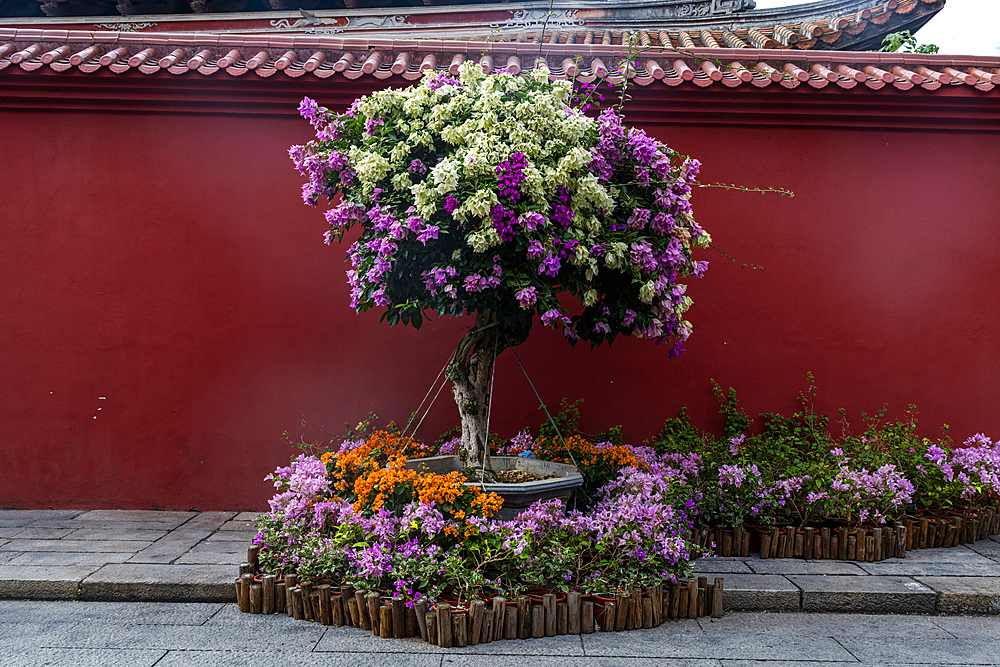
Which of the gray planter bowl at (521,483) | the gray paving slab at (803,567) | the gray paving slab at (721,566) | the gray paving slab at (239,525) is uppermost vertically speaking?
the gray planter bowl at (521,483)

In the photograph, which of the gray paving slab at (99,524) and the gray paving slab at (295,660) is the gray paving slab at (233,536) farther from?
the gray paving slab at (295,660)

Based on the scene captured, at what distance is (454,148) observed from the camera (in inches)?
144

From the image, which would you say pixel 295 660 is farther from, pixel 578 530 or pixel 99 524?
pixel 99 524

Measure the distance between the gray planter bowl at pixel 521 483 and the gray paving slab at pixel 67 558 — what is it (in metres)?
1.89

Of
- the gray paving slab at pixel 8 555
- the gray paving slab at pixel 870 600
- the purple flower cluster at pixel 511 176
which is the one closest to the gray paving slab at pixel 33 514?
the gray paving slab at pixel 8 555

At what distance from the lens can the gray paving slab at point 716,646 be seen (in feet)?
10.6

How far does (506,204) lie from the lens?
3.39 metres

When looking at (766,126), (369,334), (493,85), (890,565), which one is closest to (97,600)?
(369,334)

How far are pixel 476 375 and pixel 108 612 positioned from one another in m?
2.39

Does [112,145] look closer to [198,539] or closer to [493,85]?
[198,539]

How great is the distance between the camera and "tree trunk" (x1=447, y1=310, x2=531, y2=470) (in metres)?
4.23

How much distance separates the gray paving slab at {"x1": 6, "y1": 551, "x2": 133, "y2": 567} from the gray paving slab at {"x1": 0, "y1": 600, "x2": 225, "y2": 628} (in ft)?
1.01

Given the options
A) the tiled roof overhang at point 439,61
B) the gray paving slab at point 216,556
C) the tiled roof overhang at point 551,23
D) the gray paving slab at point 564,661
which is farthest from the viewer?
the tiled roof overhang at point 551,23

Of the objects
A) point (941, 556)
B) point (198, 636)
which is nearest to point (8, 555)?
point (198, 636)
